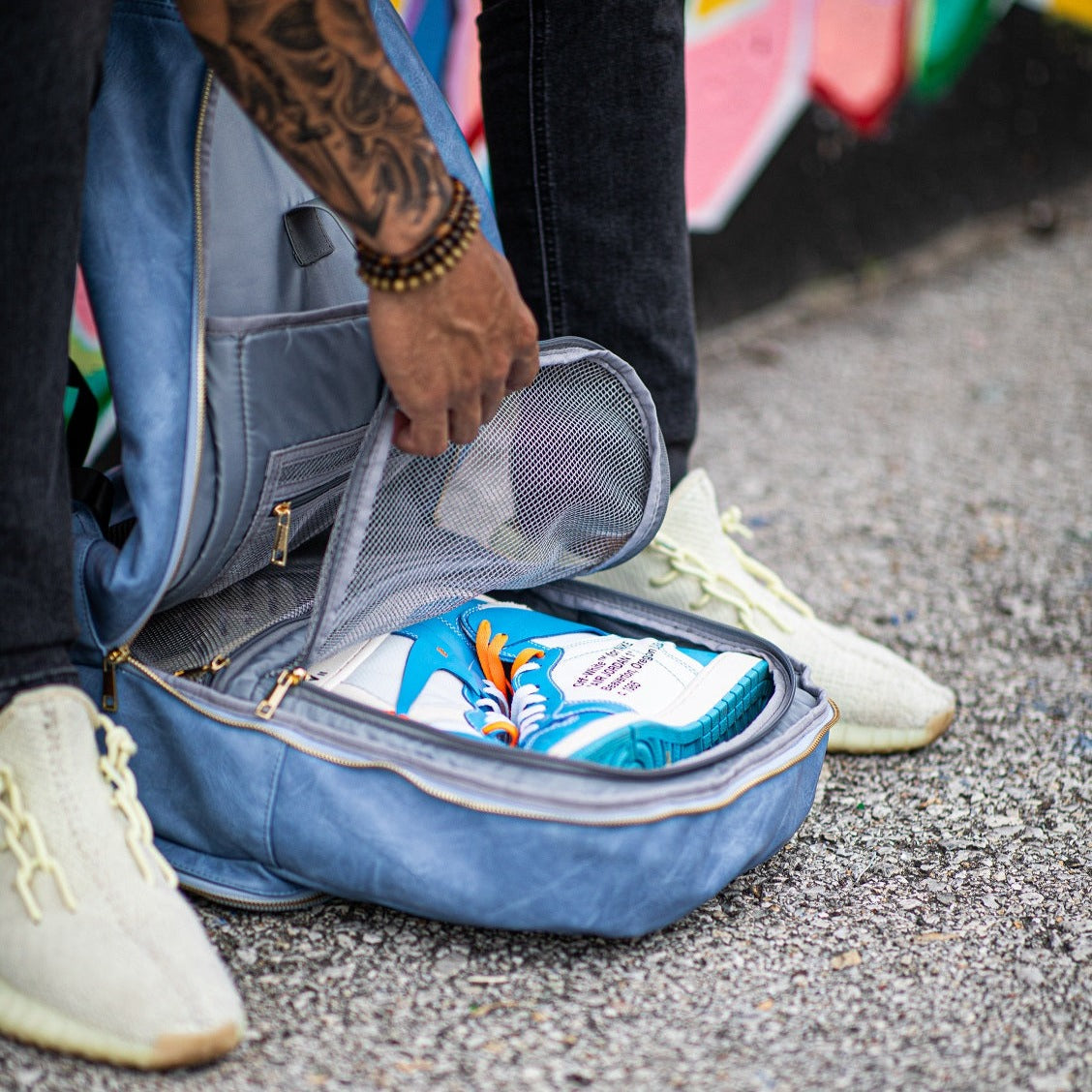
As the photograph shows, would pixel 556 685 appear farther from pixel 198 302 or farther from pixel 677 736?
pixel 198 302

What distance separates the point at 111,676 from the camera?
97cm

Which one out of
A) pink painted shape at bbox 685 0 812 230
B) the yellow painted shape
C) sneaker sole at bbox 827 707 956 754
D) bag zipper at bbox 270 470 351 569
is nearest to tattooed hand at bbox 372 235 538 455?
bag zipper at bbox 270 470 351 569

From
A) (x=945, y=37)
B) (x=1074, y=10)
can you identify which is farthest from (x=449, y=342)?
(x=1074, y=10)

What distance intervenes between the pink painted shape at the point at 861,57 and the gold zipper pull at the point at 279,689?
2288 millimetres

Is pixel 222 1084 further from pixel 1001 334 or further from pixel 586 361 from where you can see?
pixel 1001 334

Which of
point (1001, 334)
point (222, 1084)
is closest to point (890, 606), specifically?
point (222, 1084)

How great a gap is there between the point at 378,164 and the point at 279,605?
40 cm

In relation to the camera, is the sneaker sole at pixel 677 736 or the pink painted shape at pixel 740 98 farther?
the pink painted shape at pixel 740 98

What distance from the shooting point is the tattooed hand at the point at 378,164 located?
838 mm

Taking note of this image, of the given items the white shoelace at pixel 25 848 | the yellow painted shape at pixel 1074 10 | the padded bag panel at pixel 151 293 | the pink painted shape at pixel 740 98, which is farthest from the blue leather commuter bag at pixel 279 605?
the yellow painted shape at pixel 1074 10

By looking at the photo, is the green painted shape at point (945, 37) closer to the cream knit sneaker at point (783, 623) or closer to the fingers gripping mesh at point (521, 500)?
the cream knit sneaker at point (783, 623)

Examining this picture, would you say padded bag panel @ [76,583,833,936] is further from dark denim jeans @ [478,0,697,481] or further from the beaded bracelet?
dark denim jeans @ [478,0,697,481]

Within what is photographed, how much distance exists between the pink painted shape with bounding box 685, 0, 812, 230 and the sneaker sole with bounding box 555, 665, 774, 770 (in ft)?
5.46

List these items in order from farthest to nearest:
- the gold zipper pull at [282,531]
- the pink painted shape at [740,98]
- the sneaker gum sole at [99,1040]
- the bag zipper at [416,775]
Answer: the pink painted shape at [740,98] → the gold zipper pull at [282,531] → the bag zipper at [416,775] → the sneaker gum sole at [99,1040]
